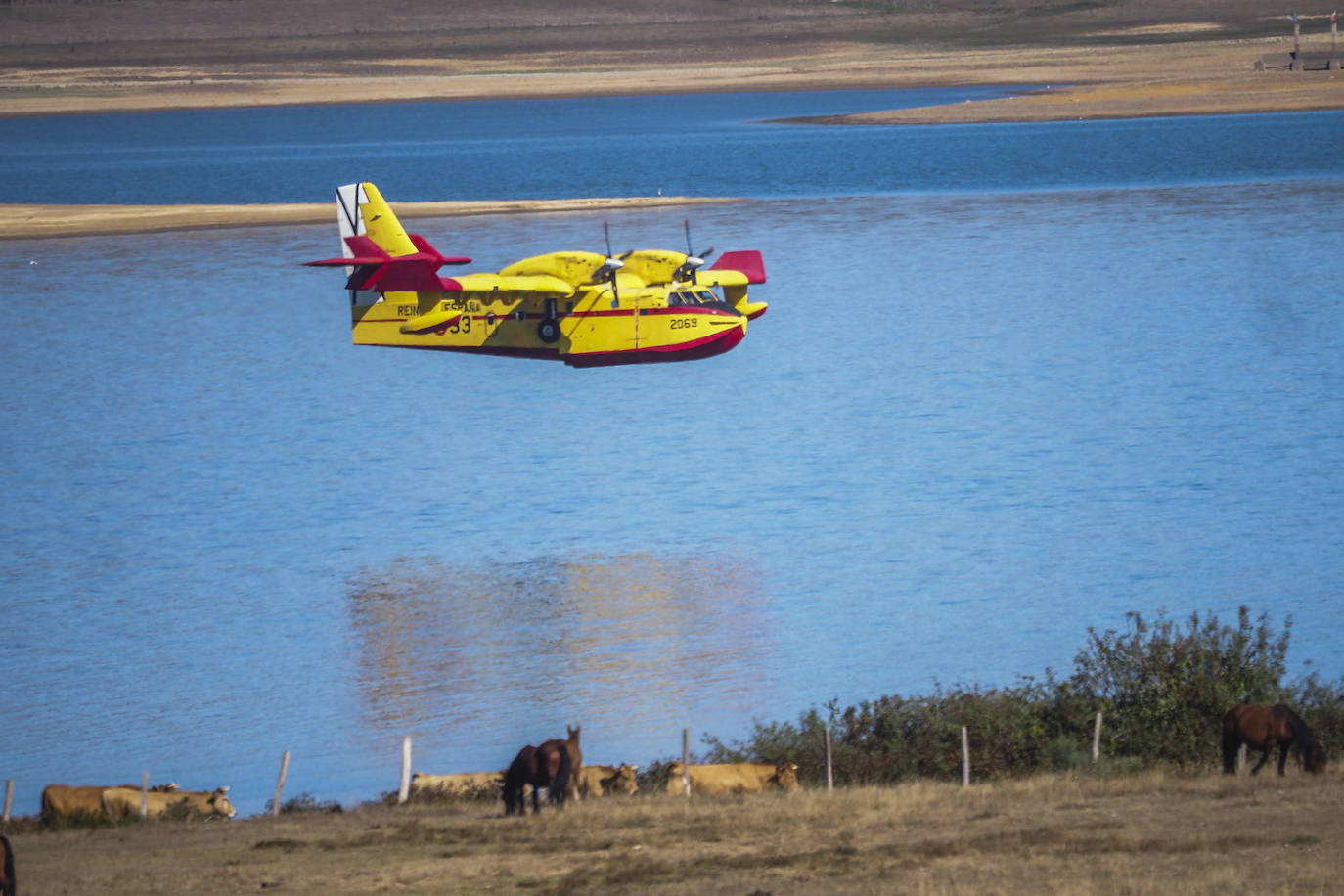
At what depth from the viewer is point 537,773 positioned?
26125mm

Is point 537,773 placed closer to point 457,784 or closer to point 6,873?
point 457,784

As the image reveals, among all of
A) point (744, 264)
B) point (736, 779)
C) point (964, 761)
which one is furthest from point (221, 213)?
point (964, 761)

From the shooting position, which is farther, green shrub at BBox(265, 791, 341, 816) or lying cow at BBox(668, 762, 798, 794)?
green shrub at BBox(265, 791, 341, 816)

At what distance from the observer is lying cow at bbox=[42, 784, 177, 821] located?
2967cm

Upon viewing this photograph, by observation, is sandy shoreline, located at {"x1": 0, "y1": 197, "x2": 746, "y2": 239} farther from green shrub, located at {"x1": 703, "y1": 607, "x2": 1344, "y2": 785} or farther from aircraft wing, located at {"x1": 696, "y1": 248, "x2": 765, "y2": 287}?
green shrub, located at {"x1": 703, "y1": 607, "x2": 1344, "y2": 785}

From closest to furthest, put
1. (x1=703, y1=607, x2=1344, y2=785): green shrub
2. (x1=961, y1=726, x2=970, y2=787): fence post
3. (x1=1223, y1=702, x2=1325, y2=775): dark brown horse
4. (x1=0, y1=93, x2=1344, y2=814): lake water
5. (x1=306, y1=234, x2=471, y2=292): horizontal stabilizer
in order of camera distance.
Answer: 1. (x1=1223, y1=702, x2=1325, y2=775): dark brown horse
2. (x1=961, y1=726, x2=970, y2=787): fence post
3. (x1=703, y1=607, x2=1344, y2=785): green shrub
4. (x1=0, y1=93, x2=1344, y2=814): lake water
5. (x1=306, y1=234, x2=471, y2=292): horizontal stabilizer

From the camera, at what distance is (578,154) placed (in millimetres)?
168250

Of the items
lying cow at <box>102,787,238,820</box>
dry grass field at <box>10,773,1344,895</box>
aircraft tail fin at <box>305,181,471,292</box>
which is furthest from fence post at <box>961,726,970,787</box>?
aircraft tail fin at <box>305,181,471,292</box>

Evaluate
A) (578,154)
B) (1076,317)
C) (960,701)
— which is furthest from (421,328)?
(578,154)

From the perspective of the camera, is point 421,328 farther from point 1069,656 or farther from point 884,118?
point 884,118

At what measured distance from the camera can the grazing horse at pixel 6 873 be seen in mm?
21266

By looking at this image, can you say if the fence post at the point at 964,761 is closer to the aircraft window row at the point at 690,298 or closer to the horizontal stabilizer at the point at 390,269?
the aircraft window row at the point at 690,298

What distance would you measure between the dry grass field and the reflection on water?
7840 millimetres

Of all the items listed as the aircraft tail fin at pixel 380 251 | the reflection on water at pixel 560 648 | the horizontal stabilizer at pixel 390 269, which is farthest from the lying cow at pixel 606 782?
the aircraft tail fin at pixel 380 251
